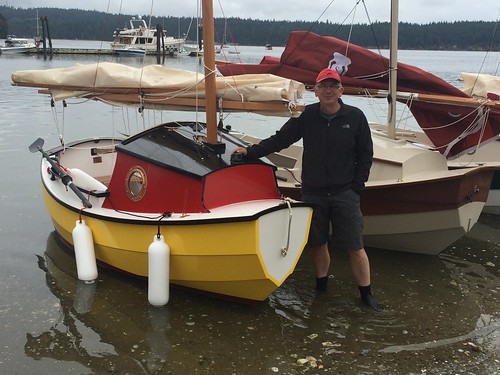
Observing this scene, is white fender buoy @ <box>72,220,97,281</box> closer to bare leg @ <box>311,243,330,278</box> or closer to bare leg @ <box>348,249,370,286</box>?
bare leg @ <box>311,243,330,278</box>

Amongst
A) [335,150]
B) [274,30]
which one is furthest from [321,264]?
[274,30]

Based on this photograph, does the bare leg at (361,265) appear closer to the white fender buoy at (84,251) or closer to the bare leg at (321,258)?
the bare leg at (321,258)

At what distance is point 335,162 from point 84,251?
2.92 m

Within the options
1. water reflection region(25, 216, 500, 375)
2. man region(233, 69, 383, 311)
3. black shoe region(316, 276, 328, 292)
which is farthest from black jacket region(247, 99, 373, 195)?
water reflection region(25, 216, 500, 375)

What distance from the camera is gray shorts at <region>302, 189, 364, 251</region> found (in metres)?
5.48

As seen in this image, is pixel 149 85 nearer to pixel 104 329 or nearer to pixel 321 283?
pixel 104 329

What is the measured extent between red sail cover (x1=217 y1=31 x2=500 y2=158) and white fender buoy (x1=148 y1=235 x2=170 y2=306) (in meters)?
3.92

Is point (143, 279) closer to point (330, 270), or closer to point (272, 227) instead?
point (272, 227)

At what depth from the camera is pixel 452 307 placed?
5973 millimetres

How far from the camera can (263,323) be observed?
5.44 metres

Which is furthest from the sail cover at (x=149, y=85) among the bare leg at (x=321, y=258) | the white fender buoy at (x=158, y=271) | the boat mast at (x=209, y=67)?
the white fender buoy at (x=158, y=271)

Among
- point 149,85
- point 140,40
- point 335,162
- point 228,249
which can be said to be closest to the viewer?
point 228,249

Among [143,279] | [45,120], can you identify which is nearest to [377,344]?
[143,279]

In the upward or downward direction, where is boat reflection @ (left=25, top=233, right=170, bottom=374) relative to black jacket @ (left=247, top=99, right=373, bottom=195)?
downward
